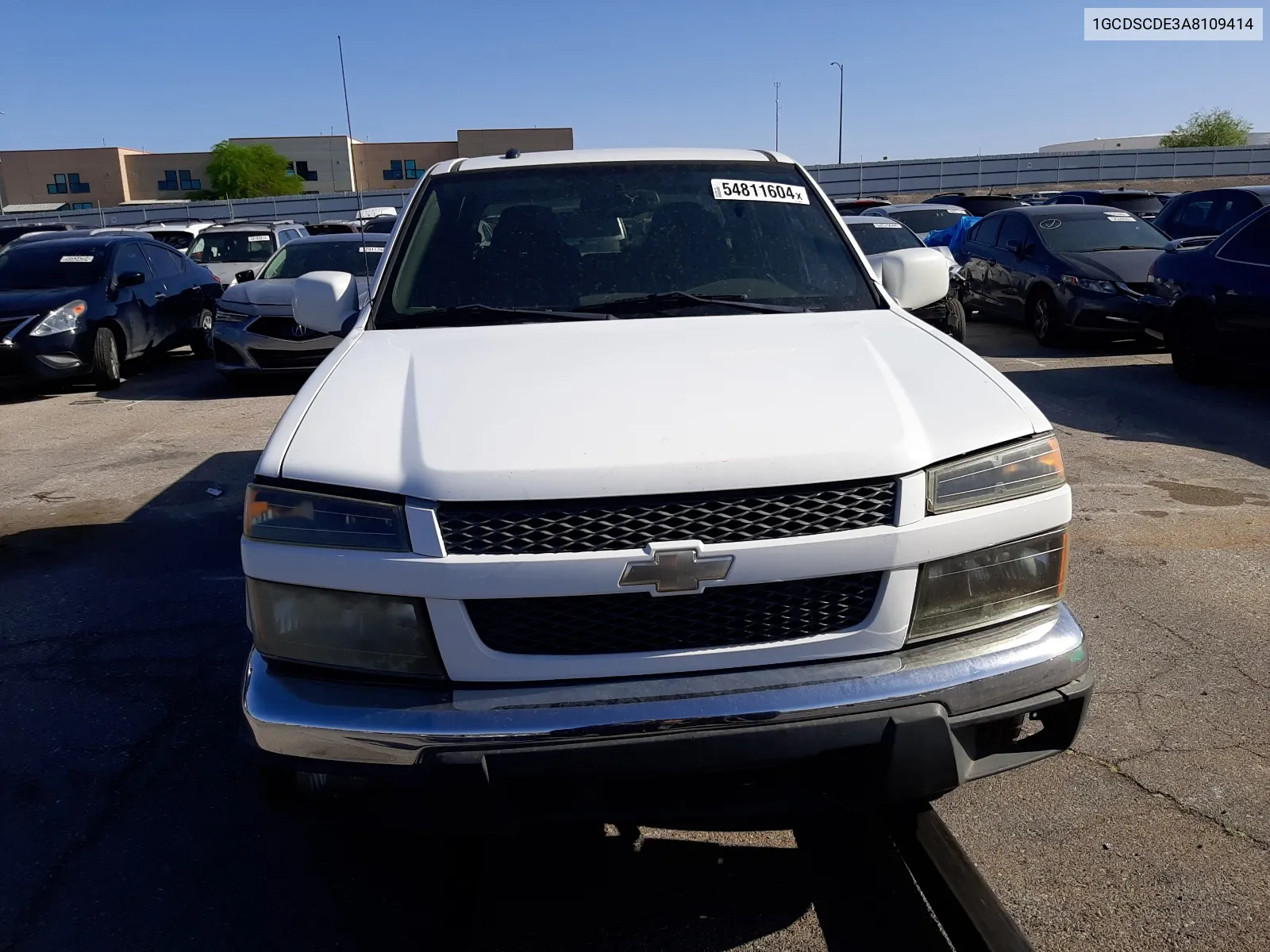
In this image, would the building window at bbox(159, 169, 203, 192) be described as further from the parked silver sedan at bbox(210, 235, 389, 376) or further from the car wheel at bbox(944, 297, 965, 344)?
the car wheel at bbox(944, 297, 965, 344)

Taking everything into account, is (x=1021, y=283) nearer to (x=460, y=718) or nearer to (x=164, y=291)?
(x=164, y=291)

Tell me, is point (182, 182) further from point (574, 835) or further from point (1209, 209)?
point (574, 835)

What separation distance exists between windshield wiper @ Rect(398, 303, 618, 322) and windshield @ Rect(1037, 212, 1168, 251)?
10457mm

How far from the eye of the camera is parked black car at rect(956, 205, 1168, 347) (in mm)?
11461

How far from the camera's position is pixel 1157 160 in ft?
143

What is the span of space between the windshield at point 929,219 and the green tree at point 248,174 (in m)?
82.1

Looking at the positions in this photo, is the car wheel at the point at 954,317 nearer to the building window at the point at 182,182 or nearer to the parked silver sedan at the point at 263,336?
the parked silver sedan at the point at 263,336

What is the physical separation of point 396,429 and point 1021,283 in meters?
11.7

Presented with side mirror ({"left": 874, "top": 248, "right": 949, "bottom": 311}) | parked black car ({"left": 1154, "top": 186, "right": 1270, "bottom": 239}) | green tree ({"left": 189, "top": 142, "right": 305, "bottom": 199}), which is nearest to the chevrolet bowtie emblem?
side mirror ({"left": 874, "top": 248, "right": 949, "bottom": 311})

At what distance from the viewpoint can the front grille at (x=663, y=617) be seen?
2287 mm

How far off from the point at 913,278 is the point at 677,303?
98cm

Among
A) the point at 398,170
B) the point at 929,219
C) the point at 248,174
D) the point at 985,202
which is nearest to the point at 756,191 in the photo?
the point at 929,219

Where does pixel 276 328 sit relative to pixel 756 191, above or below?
below

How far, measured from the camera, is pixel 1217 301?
905cm
